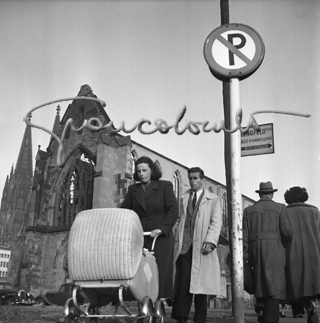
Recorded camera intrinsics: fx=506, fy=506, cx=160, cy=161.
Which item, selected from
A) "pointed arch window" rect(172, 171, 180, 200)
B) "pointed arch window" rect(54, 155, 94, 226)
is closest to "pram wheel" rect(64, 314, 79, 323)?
"pointed arch window" rect(54, 155, 94, 226)

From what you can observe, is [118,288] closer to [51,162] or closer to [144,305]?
[144,305]

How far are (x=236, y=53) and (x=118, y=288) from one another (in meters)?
2.77

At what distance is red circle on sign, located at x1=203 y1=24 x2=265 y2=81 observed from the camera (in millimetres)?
5414

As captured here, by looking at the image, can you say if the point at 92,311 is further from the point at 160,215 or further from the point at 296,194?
the point at 296,194

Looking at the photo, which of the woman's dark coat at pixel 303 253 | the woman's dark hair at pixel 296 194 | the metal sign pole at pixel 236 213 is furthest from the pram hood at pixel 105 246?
the woman's dark hair at pixel 296 194

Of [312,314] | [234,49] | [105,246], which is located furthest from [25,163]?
[105,246]

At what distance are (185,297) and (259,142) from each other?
2.49 m

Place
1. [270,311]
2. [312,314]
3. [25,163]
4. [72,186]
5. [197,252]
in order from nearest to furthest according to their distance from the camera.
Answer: [197,252] < [270,311] < [312,314] < [72,186] < [25,163]

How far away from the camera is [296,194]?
770 centimetres

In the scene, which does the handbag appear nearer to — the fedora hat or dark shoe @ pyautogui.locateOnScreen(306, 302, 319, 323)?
dark shoe @ pyautogui.locateOnScreen(306, 302, 319, 323)

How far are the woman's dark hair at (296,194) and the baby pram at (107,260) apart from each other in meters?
3.61

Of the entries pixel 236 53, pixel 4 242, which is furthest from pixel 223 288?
pixel 4 242

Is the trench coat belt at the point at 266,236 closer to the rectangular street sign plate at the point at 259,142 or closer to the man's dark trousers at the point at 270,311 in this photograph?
the man's dark trousers at the point at 270,311

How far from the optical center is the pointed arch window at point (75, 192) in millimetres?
31422
